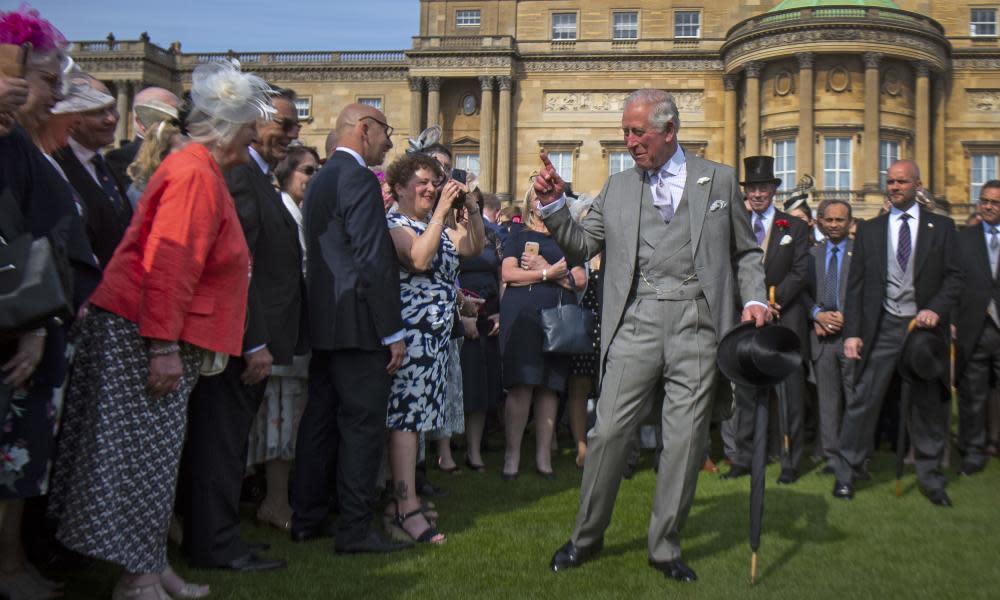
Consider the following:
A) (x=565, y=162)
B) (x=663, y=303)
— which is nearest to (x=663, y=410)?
(x=663, y=303)

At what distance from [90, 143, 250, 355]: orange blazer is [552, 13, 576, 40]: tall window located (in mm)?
40509

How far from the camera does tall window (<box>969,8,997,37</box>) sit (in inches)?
1597

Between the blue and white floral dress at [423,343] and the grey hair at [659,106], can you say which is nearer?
the grey hair at [659,106]

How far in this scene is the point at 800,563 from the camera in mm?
5344

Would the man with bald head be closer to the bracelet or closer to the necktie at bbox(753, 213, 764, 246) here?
the bracelet

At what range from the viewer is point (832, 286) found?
28.2 feet

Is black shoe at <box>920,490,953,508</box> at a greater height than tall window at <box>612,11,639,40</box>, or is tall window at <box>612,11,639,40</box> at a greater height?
tall window at <box>612,11,639,40</box>

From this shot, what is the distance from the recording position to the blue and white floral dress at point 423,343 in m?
5.78

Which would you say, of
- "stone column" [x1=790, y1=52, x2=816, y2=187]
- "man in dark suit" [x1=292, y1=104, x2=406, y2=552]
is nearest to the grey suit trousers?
"man in dark suit" [x1=292, y1=104, x2=406, y2=552]

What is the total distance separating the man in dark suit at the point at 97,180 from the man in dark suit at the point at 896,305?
5.85 meters

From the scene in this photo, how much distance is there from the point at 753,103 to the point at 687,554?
114 feet

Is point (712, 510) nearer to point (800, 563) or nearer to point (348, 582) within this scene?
point (800, 563)

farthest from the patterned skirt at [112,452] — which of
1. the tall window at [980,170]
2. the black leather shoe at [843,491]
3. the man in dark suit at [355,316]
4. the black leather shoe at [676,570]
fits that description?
the tall window at [980,170]

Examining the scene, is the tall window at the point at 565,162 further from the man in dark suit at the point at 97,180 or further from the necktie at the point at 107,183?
the necktie at the point at 107,183
